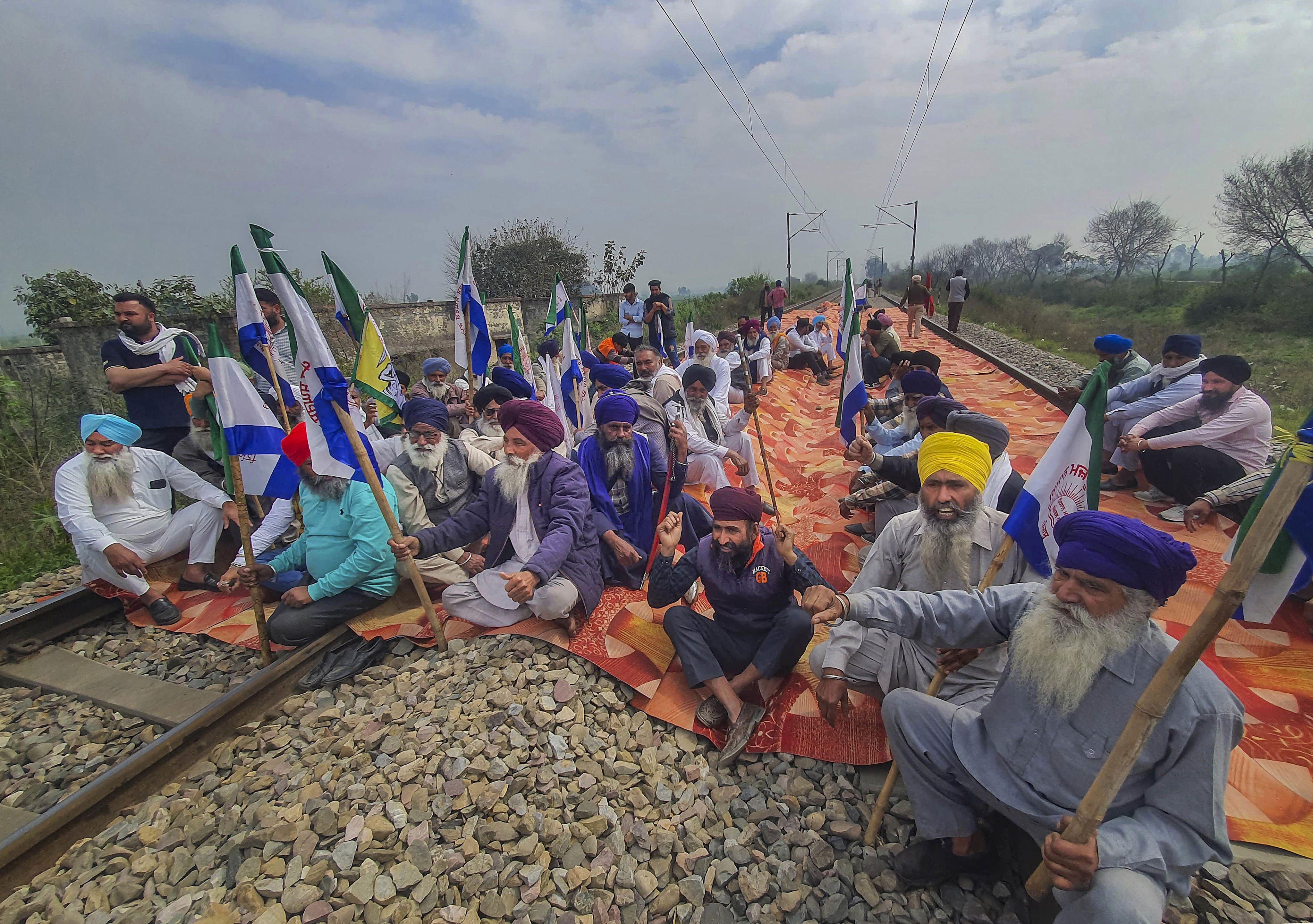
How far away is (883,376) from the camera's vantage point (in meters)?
7.41

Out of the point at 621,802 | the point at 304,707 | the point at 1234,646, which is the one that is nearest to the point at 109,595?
the point at 304,707

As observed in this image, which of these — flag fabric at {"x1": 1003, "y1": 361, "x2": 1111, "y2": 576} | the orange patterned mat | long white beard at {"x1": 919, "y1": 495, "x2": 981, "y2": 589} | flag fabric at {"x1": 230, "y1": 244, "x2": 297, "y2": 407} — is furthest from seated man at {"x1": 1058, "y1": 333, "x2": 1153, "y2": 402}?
flag fabric at {"x1": 230, "y1": 244, "x2": 297, "y2": 407}

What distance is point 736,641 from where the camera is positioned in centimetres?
341

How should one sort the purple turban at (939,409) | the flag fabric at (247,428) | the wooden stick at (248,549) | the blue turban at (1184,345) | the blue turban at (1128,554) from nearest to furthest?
the blue turban at (1128,554)
the wooden stick at (248,549)
the flag fabric at (247,428)
the purple turban at (939,409)
the blue turban at (1184,345)

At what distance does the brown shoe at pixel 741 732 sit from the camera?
119 inches

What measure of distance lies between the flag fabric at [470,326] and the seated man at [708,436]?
7.54ft

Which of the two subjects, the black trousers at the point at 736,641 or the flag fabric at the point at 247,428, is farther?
the flag fabric at the point at 247,428

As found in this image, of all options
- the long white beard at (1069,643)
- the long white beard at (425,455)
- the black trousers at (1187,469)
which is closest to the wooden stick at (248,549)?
the long white beard at (425,455)

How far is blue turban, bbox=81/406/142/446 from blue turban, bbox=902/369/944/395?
650 cm

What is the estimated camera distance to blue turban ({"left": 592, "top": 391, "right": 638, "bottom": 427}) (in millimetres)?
4738

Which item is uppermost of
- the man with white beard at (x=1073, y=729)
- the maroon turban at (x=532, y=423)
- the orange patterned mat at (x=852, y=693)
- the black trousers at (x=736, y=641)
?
the maroon turban at (x=532, y=423)

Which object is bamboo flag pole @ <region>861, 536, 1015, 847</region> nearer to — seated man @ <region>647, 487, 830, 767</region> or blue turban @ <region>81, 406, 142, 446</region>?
seated man @ <region>647, 487, 830, 767</region>

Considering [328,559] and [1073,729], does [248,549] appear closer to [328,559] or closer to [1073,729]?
[328,559]

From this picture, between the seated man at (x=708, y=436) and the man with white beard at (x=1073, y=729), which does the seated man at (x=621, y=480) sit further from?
the man with white beard at (x=1073, y=729)
